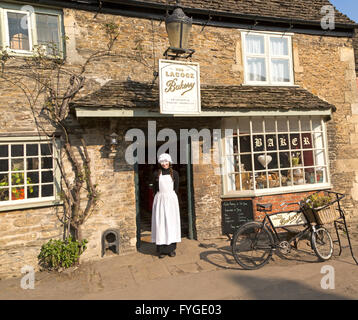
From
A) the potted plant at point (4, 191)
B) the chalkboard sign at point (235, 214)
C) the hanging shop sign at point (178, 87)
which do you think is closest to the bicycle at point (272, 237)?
the chalkboard sign at point (235, 214)

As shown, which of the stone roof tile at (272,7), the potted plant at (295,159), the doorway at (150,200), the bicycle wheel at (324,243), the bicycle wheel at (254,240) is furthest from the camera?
the potted plant at (295,159)

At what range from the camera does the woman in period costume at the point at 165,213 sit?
5473 mm

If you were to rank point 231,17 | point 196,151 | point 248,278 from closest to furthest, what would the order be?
point 248,278 < point 196,151 < point 231,17

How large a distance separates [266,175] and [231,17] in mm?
4234

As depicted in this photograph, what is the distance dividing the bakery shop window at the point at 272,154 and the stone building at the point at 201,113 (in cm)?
3

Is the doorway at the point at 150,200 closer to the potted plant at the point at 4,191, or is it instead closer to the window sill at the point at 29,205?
the window sill at the point at 29,205

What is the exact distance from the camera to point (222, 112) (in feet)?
19.8

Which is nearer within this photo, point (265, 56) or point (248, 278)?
point (248, 278)

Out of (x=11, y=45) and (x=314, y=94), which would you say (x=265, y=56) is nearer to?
(x=314, y=94)

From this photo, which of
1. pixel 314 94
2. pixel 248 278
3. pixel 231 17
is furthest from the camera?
pixel 314 94

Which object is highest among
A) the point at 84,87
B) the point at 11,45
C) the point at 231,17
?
the point at 231,17

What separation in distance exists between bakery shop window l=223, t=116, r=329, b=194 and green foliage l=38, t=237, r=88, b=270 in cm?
372

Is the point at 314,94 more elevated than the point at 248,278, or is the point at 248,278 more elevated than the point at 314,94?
the point at 314,94
